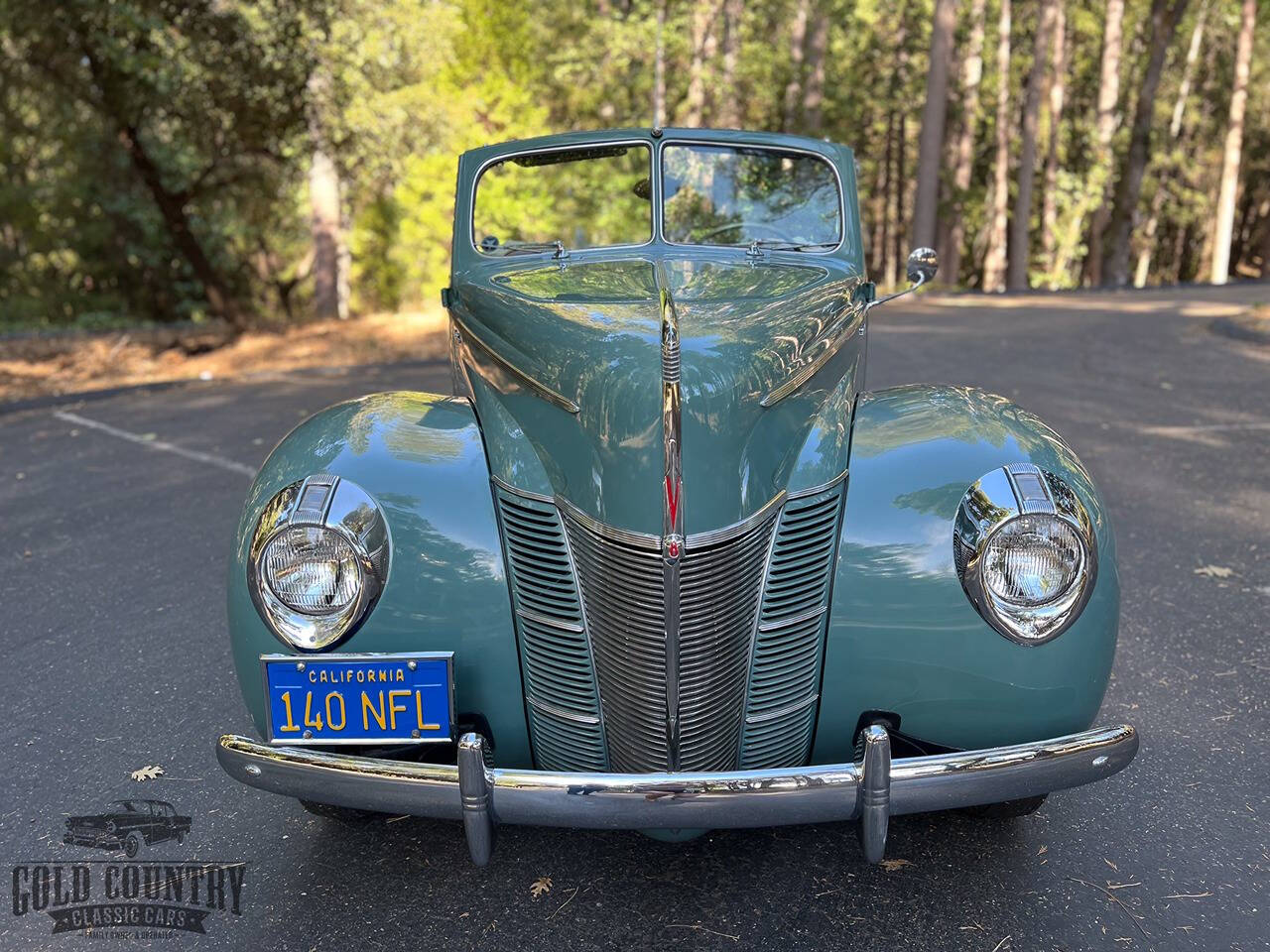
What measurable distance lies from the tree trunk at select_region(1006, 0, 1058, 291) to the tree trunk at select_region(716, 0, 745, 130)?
21.8ft

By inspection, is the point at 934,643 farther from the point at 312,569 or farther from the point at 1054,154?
the point at 1054,154

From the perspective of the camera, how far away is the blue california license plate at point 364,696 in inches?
84.6

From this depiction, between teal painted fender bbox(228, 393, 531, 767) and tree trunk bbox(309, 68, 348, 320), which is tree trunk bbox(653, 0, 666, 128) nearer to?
tree trunk bbox(309, 68, 348, 320)

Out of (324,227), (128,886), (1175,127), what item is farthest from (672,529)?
(1175,127)

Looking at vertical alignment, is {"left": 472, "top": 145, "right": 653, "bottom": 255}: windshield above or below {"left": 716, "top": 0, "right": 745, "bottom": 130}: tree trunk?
below

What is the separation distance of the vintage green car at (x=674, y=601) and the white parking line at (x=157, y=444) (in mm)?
4327

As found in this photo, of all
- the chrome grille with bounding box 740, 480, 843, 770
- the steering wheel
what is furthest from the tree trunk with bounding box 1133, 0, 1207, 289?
the chrome grille with bounding box 740, 480, 843, 770

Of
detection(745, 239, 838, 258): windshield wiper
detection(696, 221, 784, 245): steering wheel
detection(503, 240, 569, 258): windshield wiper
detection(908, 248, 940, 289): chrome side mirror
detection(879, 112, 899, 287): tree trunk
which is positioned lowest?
detection(879, 112, 899, 287): tree trunk

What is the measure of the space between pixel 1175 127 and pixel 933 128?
16984 mm

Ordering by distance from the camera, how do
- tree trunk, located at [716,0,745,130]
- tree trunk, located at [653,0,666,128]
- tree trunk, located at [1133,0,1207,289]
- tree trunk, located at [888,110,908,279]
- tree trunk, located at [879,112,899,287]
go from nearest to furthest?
tree trunk, located at [653,0,666,128], tree trunk, located at [716,0,745,130], tree trunk, located at [1133,0,1207,289], tree trunk, located at [888,110,908,279], tree trunk, located at [879,112,899,287]

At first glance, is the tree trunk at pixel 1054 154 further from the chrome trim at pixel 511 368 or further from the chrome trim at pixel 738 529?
the chrome trim at pixel 738 529

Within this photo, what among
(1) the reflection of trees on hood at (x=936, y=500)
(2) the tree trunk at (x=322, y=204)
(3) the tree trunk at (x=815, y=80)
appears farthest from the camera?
(3) the tree trunk at (x=815, y=80)

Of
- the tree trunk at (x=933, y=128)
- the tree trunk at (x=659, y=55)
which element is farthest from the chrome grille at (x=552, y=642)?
the tree trunk at (x=933, y=128)

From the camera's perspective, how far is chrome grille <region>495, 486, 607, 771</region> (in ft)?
7.39
